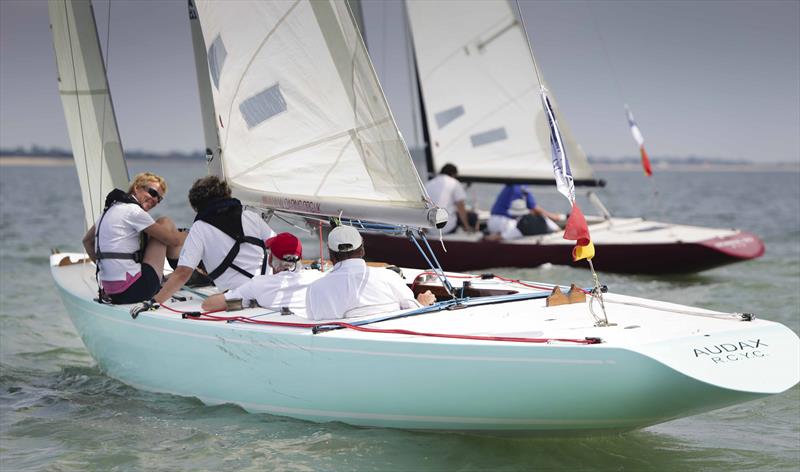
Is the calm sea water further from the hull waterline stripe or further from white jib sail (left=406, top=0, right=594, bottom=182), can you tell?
white jib sail (left=406, top=0, right=594, bottom=182)

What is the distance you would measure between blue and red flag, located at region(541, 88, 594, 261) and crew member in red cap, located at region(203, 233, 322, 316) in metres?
1.70

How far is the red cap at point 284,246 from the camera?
19.3 ft

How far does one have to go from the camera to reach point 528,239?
41.6ft

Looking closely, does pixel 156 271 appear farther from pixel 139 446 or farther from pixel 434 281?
pixel 434 281

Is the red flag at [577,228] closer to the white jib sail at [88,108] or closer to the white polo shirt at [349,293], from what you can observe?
the white polo shirt at [349,293]

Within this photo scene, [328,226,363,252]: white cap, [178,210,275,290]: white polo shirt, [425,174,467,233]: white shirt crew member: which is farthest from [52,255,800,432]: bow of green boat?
[425,174,467,233]: white shirt crew member

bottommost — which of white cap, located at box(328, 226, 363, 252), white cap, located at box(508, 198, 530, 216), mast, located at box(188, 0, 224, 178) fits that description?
white cap, located at box(328, 226, 363, 252)

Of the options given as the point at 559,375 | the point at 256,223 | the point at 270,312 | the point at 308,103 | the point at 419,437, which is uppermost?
the point at 308,103

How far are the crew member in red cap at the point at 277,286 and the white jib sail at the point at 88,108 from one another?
9.93ft

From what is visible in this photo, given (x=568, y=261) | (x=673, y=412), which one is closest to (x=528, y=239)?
(x=568, y=261)

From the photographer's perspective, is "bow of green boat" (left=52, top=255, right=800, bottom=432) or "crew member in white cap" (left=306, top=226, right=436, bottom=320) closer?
"bow of green boat" (left=52, top=255, right=800, bottom=432)

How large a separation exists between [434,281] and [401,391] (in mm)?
1643

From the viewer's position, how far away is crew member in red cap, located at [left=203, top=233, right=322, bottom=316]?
589 cm

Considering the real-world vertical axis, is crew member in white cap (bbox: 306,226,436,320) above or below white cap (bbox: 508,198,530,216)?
below
